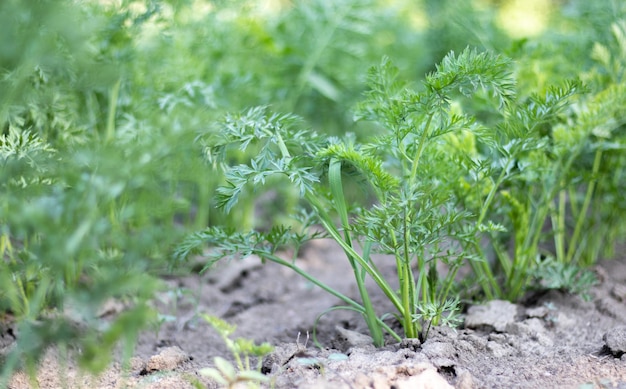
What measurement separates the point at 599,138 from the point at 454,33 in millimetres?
1655

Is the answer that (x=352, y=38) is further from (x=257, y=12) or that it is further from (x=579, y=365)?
(x=579, y=365)

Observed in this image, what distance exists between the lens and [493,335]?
2.24m

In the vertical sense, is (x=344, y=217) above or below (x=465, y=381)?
above

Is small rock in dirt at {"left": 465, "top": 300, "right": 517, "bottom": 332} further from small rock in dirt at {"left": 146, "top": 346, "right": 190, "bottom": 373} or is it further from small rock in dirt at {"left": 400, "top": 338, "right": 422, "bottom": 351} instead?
small rock in dirt at {"left": 146, "top": 346, "right": 190, "bottom": 373}

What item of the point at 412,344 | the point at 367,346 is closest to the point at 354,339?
the point at 367,346

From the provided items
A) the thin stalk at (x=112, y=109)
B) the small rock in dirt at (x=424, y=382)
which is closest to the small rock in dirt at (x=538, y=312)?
the small rock in dirt at (x=424, y=382)

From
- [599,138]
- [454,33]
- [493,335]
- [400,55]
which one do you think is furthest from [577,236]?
[400,55]

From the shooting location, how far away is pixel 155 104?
2.81m

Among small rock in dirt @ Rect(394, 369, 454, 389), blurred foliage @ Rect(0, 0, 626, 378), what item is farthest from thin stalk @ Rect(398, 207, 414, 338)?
blurred foliage @ Rect(0, 0, 626, 378)

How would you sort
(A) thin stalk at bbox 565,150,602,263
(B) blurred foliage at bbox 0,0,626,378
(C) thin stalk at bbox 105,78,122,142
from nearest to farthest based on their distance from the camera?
(B) blurred foliage at bbox 0,0,626,378
(C) thin stalk at bbox 105,78,122,142
(A) thin stalk at bbox 565,150,602,263

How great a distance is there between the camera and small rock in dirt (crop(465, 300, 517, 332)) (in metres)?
2.35

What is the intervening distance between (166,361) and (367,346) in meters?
0.67

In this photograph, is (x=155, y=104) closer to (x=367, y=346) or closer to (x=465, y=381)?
(x=367, y=346)

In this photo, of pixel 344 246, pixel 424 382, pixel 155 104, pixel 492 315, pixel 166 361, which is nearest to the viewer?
pixel 424 382
